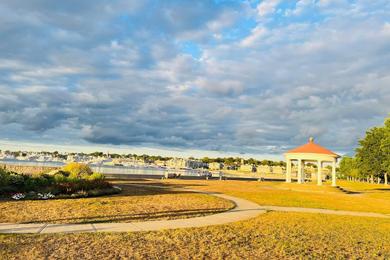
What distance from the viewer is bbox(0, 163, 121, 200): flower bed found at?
59.0 feet

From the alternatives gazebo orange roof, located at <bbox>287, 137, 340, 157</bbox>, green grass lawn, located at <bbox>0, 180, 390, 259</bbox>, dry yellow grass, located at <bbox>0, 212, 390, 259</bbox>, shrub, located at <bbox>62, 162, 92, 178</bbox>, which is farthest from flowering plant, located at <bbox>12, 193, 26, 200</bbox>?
gazebo orange roof, located at <bbox>287, 137, 340, 157</bbox>

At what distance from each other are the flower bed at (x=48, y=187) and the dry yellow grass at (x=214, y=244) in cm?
951

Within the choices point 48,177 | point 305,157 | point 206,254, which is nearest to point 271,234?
point 206,254

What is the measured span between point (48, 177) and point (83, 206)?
7317 mm

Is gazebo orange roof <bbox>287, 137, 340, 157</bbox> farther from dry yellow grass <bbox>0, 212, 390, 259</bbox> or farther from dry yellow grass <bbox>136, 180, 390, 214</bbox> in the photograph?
dry yellow grass <bbox>0, 212, 390, 259</bbox>

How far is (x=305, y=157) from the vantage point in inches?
1693

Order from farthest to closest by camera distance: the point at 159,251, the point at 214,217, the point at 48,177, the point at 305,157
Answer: the point at 305,157 < the point at 48,177 < the point at 214,217 < the point at 159,251

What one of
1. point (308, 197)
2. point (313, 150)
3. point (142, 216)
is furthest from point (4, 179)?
point (313, 150)

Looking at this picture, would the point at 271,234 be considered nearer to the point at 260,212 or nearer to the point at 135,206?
the point at 260,212

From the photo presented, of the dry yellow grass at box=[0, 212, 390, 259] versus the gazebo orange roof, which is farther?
the gazebo orange roof

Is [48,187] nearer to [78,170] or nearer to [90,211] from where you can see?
[78,170]

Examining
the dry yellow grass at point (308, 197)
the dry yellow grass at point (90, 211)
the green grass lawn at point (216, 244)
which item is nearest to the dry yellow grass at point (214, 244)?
the green grass lawn at point (216, 244)

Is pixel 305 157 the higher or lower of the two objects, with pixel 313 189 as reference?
higher

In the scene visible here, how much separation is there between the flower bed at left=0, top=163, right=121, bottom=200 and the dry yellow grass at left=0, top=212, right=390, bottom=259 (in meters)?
9.51
